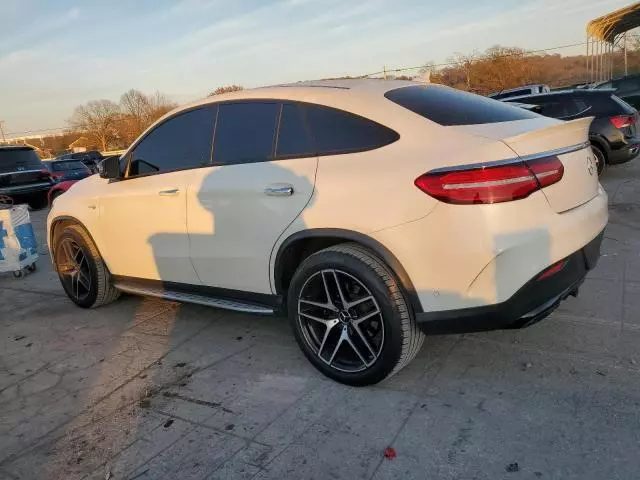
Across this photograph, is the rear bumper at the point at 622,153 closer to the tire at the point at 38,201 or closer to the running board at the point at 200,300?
the running board at the point at 200,300

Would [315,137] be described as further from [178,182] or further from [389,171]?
[178,182]

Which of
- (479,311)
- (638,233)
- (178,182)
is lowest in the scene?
(638,233)

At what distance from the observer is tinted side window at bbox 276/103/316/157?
3299 mm

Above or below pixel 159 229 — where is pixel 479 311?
below

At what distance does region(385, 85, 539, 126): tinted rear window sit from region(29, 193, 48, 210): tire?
1334 centimetres

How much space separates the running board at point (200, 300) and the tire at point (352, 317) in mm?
344

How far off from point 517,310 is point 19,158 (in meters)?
14.6

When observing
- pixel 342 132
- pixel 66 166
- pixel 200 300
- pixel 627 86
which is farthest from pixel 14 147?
pixel 627 86

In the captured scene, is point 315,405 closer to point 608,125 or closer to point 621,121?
point 608,125

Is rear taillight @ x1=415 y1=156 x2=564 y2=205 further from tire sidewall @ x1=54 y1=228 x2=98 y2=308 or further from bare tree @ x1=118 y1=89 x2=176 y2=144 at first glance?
bare tree @ x1=118 y1=89 x2=176 y2=144

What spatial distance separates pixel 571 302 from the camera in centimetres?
411

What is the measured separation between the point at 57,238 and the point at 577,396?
4.59 meters

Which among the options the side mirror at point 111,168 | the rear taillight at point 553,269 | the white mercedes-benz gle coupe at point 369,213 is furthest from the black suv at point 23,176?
the rear taillight at point 553,269

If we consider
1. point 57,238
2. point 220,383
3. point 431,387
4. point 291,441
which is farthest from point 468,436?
point 57,238
